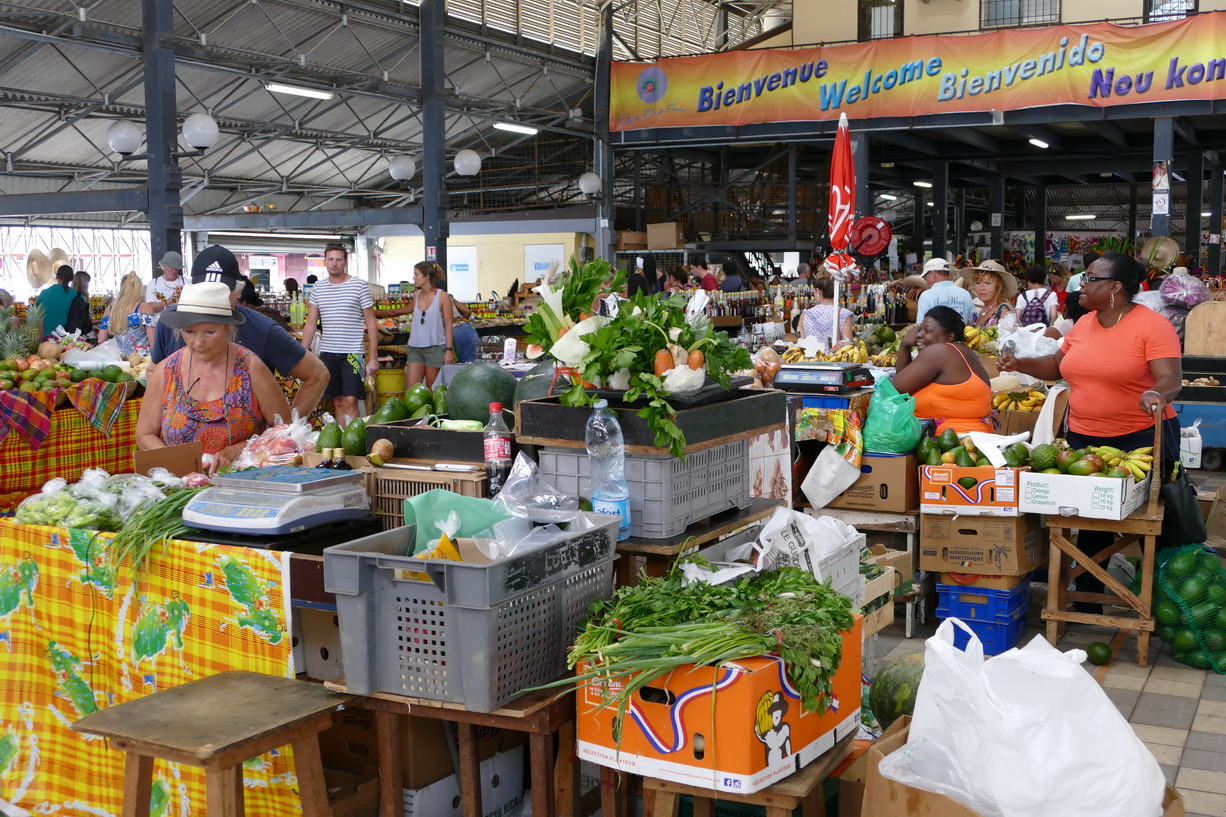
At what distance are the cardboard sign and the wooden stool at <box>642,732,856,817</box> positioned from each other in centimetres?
217

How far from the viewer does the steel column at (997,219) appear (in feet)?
69.8

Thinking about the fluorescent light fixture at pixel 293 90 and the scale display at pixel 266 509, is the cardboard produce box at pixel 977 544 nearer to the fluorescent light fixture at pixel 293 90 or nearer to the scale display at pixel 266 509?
the scale display at pixel 266 509

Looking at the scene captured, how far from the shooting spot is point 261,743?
2643 millimetres

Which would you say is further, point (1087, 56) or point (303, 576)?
point (1087, 56)

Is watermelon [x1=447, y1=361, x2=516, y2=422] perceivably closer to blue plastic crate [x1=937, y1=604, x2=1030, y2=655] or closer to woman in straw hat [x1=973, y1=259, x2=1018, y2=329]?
blue plastic crate [x1=937, y1=604, x2=1030, y2=655]

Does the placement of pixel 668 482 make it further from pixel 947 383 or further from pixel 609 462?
pixel 947 383

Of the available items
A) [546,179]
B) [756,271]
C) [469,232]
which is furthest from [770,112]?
[469,232]

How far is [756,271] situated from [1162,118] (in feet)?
27.3

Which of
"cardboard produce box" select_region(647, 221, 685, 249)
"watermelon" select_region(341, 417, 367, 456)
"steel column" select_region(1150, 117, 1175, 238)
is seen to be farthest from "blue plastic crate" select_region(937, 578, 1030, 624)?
"cardboard produce box" select_region(647, 221, 685, 249)

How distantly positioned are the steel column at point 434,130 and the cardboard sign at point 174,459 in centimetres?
1181

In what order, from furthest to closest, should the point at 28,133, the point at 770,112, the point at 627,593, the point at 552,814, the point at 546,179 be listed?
the point at 546,179 < the point at 28,133 < the point at 770,112 < the point at 552,814 < the point at 627,593

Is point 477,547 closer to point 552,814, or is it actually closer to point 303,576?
point 303,576

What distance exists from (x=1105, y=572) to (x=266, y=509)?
148 inches

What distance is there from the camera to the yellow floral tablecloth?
3.14 meters
